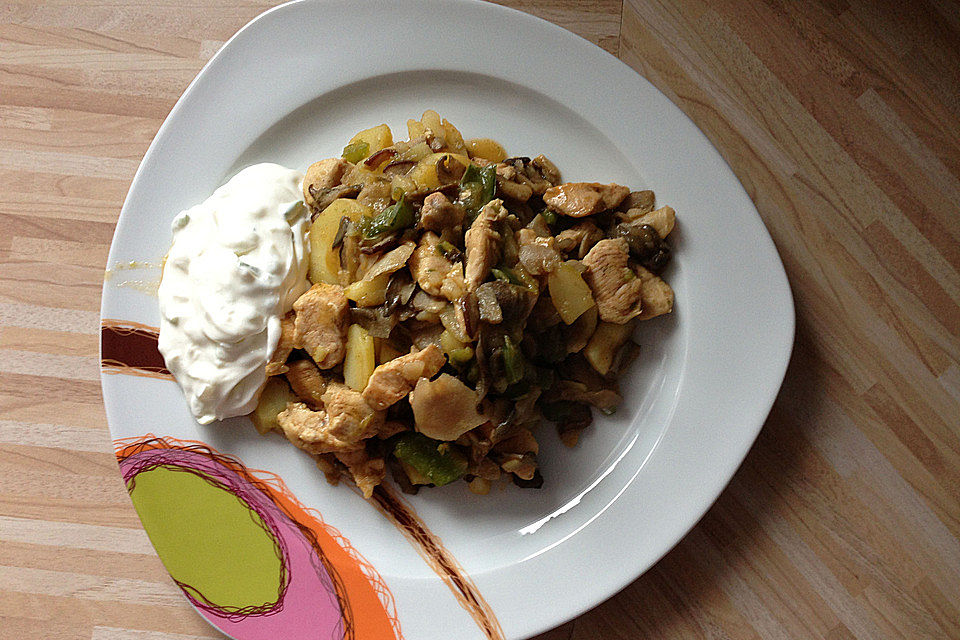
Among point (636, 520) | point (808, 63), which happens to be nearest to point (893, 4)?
point (808, 63)

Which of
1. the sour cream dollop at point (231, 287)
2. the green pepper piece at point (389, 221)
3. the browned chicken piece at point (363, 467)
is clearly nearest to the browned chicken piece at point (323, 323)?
the sour cream dollop at point (231, 287)

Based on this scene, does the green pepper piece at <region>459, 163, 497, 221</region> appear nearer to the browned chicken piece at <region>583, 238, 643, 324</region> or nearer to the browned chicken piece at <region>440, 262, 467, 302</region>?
the browned chicken piece at <region>440, 262, 467, 302</region>

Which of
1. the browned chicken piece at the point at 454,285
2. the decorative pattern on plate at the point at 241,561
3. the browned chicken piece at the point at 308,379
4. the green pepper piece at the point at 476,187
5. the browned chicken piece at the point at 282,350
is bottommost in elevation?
the decorative pattern on plate at the point at 241,561

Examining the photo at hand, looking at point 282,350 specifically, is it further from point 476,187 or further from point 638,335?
point 638,335

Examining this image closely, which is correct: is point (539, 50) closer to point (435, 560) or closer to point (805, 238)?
point (805, 238)

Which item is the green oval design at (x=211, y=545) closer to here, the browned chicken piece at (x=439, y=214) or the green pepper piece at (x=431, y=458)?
the green pepper piece at (x=431, y=458)

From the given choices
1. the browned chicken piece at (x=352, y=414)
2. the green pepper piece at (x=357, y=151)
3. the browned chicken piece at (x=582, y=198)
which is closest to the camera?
the browned chicken piece at (x=352, y=414)

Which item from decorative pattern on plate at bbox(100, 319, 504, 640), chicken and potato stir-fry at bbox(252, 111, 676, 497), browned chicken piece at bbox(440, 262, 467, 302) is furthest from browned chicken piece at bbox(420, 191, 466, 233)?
decorative pattern on plate at bbox(100, 319, 504, 640)

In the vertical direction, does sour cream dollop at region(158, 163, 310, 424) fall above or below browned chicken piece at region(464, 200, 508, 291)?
below
